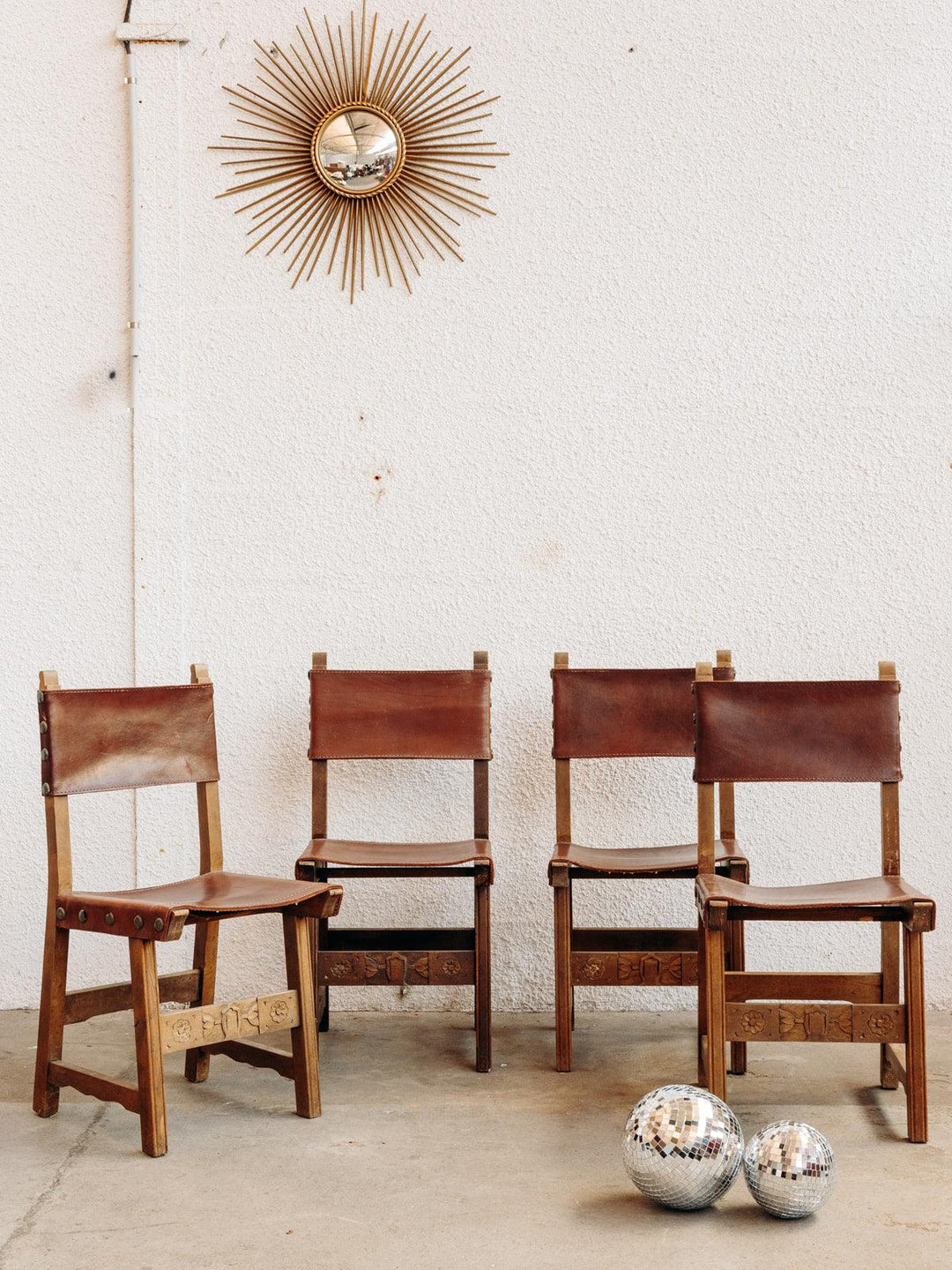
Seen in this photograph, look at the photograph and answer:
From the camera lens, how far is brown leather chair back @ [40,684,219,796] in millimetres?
2518

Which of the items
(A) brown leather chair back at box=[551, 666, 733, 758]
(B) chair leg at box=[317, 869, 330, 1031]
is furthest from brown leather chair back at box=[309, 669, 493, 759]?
(B) chair leg at box=[317, 869, 330, 1031]

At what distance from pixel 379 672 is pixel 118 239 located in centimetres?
136

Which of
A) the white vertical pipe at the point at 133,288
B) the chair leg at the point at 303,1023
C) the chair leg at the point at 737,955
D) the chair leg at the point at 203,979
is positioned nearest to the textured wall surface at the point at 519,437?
the white vertical pipe at the point at 133,288

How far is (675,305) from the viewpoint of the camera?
321 cm

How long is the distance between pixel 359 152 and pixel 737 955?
88.0 inches

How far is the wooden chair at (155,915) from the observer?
7.38 ft

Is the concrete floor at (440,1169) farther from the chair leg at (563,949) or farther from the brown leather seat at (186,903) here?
the brown leather seat at (186,903)

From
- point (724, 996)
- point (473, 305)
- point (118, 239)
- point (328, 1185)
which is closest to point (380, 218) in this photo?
point (473, 305)

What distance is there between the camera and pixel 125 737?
2.63 metres

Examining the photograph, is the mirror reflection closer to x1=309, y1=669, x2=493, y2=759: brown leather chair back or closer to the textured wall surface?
the textured wall surface

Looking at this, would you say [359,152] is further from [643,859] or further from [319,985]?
[319,985]

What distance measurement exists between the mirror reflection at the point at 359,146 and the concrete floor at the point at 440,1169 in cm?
223

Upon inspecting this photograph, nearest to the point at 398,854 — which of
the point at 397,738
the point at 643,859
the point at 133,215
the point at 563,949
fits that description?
the point at 397,738

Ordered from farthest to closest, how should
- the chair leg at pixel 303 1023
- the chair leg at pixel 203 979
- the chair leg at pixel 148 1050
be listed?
the chair leg at pixel 203 979 → the chair leg at pixel 303 1023 → the chair leg at pixel 148 1050
